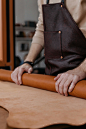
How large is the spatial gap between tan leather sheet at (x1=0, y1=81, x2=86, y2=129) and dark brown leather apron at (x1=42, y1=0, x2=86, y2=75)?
0.34 m

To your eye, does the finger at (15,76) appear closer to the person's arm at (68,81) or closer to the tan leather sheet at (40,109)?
the tan leather sheet at (40,109)

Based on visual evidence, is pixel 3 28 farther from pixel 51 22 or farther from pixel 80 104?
pixel 80 104

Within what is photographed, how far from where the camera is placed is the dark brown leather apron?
1.17m

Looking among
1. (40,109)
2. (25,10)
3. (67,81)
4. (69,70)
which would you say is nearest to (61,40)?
(69,70)

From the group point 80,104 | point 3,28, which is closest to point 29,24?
point 3,28

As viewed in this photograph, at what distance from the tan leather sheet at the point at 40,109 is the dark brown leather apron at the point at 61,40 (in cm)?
34

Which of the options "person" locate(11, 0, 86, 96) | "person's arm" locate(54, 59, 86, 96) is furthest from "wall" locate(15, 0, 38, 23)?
"person's arm" locate(54, 59, 86, 96)

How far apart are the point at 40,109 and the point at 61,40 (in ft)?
2.12

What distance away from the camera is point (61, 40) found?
4.02ft

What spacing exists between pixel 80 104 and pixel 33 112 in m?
0.26

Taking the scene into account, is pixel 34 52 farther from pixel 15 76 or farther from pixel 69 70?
pixel 69 70

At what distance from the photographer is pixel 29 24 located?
485cm

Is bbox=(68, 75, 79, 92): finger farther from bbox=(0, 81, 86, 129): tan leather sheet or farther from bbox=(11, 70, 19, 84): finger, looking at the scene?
bbox=(11, 70, 19, 84): finger

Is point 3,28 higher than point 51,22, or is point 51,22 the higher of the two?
point 51,22
